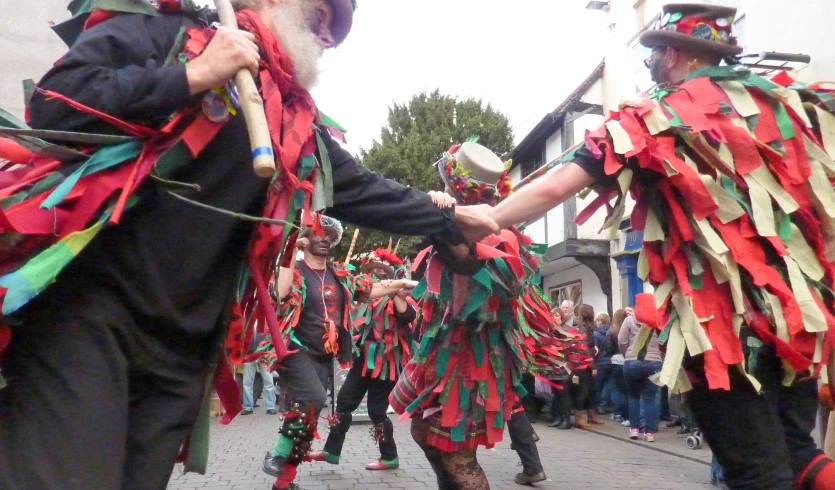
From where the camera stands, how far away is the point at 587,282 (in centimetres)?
1955

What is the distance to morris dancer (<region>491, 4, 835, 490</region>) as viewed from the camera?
227 centimetres

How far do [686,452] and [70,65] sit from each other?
7.66 metres

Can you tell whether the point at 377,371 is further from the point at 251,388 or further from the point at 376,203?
the point at 251,388

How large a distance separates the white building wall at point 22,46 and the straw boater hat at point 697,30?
28.0ft

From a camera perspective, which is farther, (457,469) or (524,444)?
(524,444)

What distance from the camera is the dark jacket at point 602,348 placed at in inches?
417

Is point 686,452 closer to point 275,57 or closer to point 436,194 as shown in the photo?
point 436,194

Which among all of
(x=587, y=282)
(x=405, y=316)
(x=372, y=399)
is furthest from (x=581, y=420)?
(x=587, y=282)

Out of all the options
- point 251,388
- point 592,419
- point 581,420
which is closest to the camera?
point 581,420

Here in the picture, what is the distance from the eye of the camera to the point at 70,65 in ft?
A: 5.45

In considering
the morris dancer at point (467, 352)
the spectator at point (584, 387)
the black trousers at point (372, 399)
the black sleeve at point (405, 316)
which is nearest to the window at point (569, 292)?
the spectator at point (584, 387)

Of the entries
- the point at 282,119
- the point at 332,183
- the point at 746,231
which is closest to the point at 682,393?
the point at 746,231

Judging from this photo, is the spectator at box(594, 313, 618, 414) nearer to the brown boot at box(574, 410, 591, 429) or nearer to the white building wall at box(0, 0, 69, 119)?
the brown boot at box(574, 410, 591, 429)

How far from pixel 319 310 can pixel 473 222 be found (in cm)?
329
